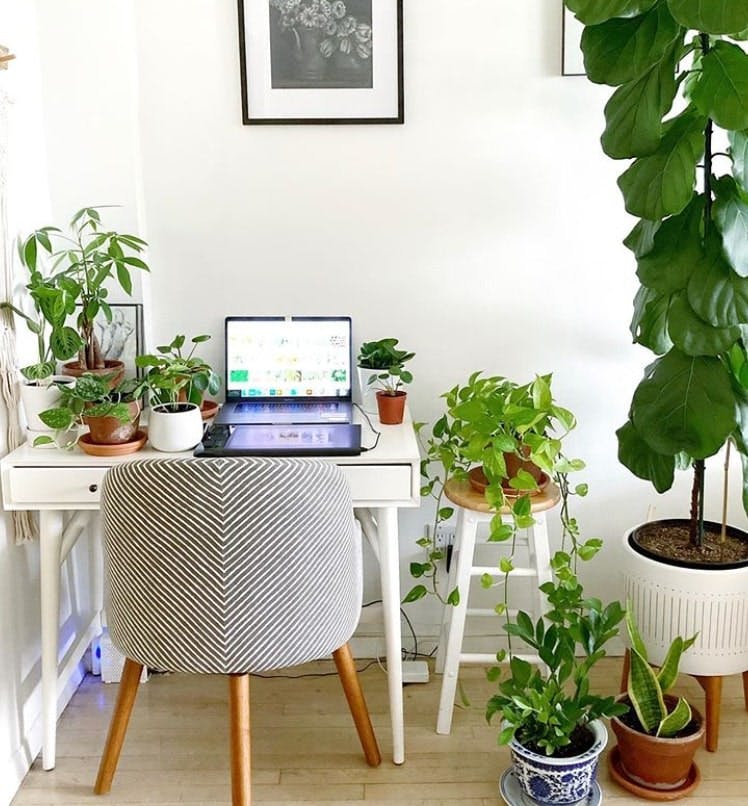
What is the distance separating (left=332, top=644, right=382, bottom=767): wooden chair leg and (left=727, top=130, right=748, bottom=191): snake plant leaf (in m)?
1.24

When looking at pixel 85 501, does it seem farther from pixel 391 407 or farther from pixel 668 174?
pixel 668 174

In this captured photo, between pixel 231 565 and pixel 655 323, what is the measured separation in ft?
3.23

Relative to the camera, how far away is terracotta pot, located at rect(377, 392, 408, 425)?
236cm

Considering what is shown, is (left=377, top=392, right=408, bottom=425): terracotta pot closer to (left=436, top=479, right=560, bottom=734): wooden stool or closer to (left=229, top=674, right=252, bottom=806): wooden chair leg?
(left=436, top=479, right=560, bottom=734): wooden stool

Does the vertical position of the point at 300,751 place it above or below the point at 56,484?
below

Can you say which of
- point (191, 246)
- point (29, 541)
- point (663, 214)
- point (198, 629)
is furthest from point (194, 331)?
point (663, 214)

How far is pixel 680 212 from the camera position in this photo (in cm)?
187

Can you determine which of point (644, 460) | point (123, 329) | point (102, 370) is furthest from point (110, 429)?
point (644, 460)

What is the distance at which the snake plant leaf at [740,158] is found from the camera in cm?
183

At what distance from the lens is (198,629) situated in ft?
6.03

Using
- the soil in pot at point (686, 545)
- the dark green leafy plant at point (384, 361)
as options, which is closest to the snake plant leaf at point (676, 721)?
the soil in pot at point (686, 545)

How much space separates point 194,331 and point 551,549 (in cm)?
115

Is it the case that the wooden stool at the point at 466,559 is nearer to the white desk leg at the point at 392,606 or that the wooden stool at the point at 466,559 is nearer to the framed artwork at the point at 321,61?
the white desk leg at the point at 392,606

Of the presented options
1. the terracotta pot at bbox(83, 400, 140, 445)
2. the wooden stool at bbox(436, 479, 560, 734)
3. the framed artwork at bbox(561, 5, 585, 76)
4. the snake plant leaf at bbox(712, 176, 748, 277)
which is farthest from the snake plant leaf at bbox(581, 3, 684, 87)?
the terracotta pot at bbox(83, 400, 140, 445)
